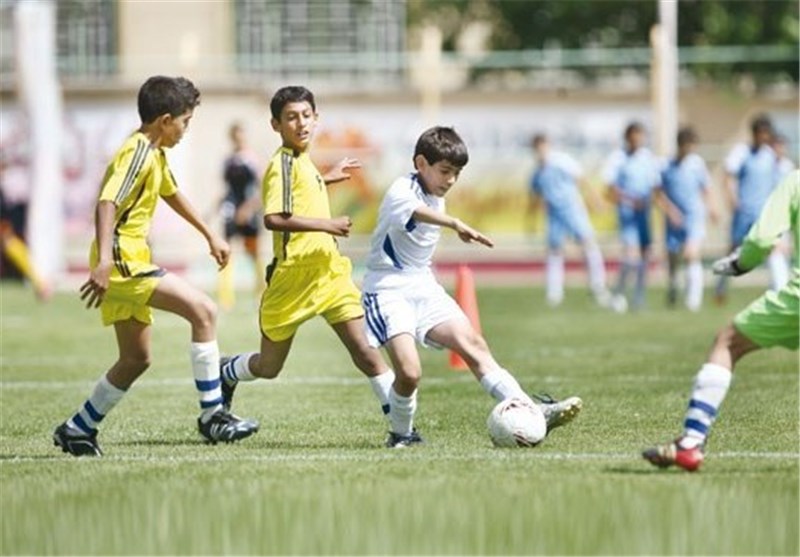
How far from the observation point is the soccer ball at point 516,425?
1067 cm

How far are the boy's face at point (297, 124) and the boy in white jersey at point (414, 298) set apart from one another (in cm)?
62

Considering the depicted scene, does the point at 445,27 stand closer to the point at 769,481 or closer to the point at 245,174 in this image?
the point at 245,174

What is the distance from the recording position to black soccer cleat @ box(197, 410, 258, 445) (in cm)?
1112

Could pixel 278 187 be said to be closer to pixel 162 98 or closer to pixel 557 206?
pixel 162 98

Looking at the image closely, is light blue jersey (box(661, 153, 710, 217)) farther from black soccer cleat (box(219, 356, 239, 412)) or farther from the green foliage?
the green foliage

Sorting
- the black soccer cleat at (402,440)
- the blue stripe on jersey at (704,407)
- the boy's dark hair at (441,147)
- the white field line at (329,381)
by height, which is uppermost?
the boy's dark hair at (441,147)

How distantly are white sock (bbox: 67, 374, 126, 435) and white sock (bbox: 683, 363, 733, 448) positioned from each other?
10.4 ft

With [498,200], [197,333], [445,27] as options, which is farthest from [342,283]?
[445,27]

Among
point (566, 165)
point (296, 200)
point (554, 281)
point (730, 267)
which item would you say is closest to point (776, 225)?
point (730, 267)

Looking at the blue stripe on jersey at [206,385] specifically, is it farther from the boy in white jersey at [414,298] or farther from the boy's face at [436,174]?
the boy's face at [436,174]

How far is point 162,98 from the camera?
10.7 m

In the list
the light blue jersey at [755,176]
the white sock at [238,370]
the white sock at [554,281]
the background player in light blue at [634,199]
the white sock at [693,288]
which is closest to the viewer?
the white sock at [238,370]

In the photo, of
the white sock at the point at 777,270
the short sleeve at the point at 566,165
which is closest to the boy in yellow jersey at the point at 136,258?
the white sock at the point at 777,270

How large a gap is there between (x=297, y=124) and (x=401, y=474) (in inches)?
102
